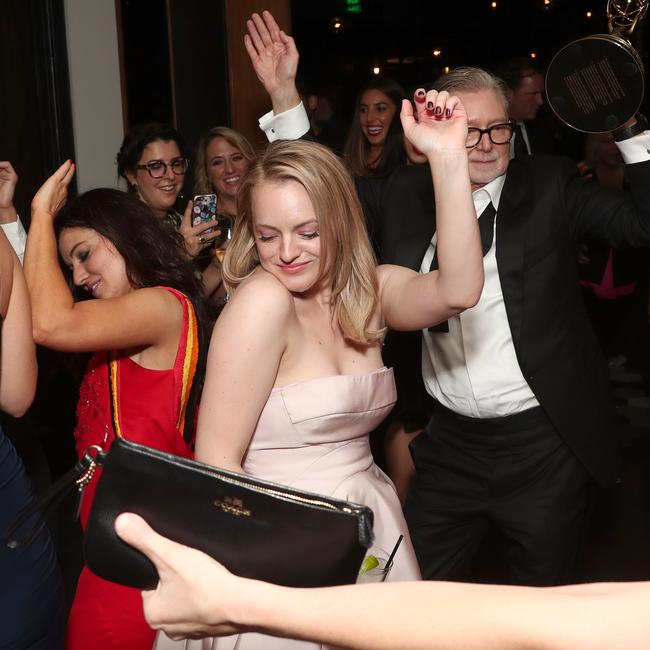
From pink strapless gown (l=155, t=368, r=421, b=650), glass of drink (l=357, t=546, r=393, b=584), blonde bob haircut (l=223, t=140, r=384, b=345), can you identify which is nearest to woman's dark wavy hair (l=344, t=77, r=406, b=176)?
blonde bob haircut (l=223, t=140, r=384, b=345)

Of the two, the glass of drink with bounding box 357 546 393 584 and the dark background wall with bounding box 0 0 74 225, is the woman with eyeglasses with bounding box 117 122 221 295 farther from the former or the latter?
the glass of drink with bounding box 357 546 393 584

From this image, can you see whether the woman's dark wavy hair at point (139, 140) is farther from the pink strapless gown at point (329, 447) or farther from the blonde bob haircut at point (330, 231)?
the pink strapless gown at point (329, 447)

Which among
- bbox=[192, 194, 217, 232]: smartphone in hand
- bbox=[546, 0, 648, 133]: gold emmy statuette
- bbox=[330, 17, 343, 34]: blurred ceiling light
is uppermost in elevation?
bbox=[330, 17, 343, 34]: blurred ceiling light

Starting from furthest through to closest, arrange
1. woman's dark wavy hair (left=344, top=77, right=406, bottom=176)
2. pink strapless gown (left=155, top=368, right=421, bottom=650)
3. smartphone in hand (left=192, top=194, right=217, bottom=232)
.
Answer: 1. woman's dark wavy hair (left=344, top=77, right=406, bottom=176)
2. smartphone in hand (left=192, top=194, right=217, bottom=232)
3. pink strapless gown (left=155, top=368, right=421, bottom=650)

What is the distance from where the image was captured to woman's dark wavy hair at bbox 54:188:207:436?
7.15 ft

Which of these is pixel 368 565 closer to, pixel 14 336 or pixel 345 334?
pixel 345 334

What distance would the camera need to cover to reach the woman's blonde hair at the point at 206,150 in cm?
361

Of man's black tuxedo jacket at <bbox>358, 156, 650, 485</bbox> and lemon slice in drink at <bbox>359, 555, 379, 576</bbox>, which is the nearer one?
lemon slice in drink at <bbox>359, 555, 379, 576</bbox>

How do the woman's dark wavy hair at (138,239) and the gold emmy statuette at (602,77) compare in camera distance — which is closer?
the gold emmy statuette at (602,77)

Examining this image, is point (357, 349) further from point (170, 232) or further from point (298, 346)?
point (170, 232)

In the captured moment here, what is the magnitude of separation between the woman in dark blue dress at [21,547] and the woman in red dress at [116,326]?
0.34 meters

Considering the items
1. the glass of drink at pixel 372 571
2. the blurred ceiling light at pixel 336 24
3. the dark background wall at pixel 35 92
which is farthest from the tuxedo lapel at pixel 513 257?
the blurred ceiling light at pixel 336 24

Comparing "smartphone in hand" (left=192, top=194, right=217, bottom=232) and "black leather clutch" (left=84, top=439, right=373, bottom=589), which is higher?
"smartphone in hand" (left=192, top=194, right=217, bottom=232)

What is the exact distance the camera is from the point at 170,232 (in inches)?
91.6
